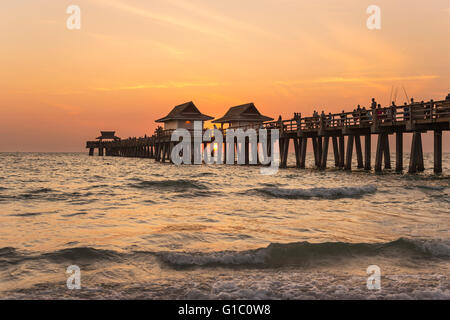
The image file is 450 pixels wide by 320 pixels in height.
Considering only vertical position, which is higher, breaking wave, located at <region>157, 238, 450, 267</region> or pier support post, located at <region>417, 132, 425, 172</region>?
pier support post, located at <region>417, 132, 425, 172</region>

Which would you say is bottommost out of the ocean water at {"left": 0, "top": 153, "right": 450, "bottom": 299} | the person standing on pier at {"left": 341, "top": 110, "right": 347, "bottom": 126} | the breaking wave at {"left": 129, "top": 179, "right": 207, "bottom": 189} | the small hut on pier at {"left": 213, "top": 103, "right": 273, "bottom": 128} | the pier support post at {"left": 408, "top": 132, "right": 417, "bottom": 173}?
the breaking wave at {"left": 129, "top": 179, "right": 207, "bottom": 189}

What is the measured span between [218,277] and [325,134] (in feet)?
82.6

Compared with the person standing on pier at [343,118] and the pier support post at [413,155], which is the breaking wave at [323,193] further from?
the person standing on pier at [343,118]

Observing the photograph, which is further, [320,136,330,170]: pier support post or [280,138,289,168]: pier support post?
[280,138,289,168]: pier support post

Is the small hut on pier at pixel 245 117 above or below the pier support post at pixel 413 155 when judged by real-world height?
above

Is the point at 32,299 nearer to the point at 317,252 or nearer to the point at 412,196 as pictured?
the point at 317,252

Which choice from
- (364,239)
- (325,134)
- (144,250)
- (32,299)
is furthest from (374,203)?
(325,134)

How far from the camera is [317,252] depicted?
20.7ft
